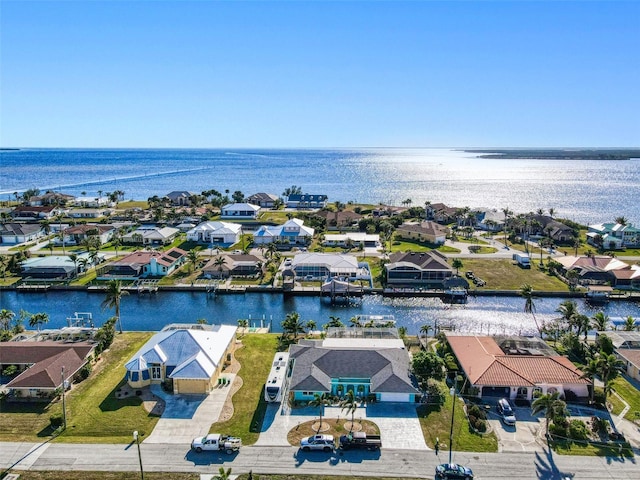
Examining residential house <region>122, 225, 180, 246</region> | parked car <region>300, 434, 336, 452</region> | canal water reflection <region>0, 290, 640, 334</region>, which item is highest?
residential house <region>122, 225, 180, 246</region>

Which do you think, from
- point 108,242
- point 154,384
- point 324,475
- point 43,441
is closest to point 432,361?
point 324,475

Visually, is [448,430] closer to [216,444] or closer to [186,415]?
[216,444]

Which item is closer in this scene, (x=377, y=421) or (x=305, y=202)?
(x=377, y=421)

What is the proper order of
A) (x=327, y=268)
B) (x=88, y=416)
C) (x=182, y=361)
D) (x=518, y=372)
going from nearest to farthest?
(x=88, y=416)
(x=518, y=372)
(x=182, y=361)
(x=327, y=268)

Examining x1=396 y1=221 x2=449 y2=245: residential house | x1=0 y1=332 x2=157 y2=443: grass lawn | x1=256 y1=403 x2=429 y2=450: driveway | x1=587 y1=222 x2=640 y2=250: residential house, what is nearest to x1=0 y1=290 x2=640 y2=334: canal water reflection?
x1=0 y1=332 x2=157 y2=443: grass lawn

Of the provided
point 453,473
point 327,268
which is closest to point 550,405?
point 453,473

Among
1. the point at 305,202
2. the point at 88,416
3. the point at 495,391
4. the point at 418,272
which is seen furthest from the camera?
the point at 305,202

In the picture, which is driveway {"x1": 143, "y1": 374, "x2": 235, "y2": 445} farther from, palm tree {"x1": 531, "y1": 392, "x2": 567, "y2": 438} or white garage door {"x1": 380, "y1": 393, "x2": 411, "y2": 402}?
palm tree {"x1": 531, "y1": 392, "x2": 567, "y2": 438}

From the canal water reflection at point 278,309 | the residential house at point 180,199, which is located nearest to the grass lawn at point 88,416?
the canal water reflection at point 278,309
